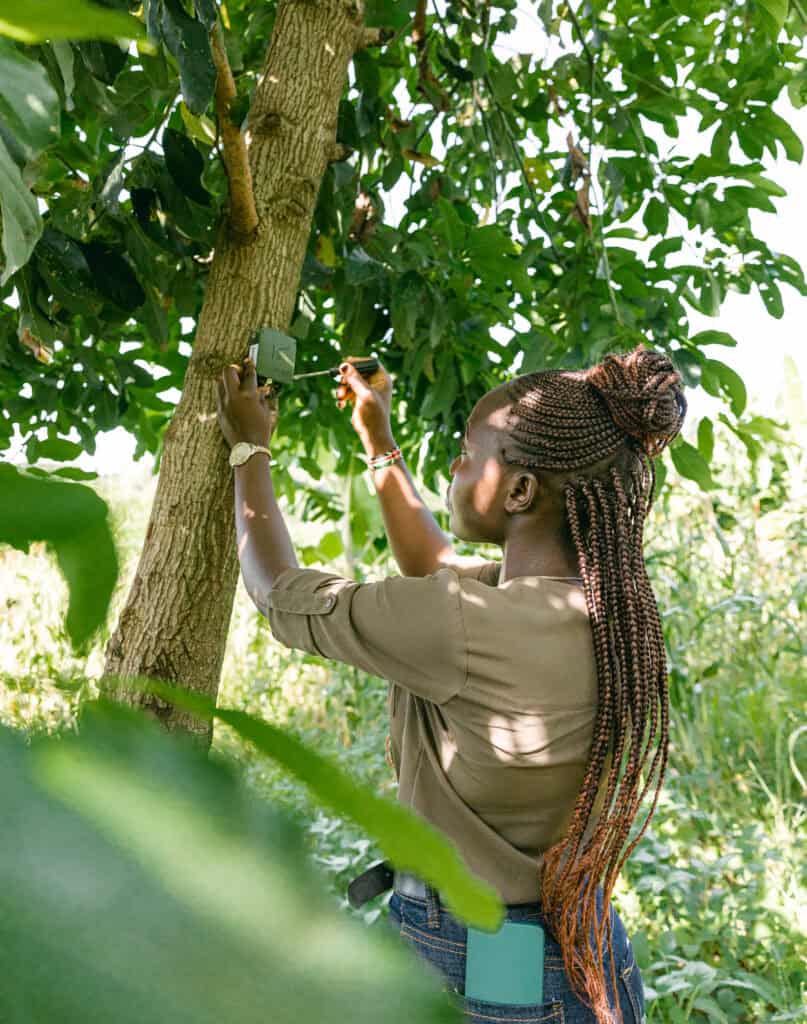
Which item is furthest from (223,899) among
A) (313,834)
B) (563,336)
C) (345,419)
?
(345,419)

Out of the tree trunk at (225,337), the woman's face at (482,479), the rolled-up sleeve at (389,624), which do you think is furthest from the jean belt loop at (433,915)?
the woman's face at (482,479)

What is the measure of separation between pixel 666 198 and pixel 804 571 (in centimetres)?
220

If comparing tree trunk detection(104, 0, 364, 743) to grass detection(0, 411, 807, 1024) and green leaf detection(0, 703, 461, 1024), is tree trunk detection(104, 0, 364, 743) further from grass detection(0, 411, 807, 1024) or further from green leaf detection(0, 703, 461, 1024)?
green leaf detection(0, 703, 461, 1024)

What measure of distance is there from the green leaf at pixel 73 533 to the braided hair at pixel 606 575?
1117 mm

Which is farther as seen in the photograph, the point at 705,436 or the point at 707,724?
the point at 707,724

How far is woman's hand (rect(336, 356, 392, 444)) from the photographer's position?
1.64 meters

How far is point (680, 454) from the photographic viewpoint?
5.33 feet

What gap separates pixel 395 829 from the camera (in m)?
0.10

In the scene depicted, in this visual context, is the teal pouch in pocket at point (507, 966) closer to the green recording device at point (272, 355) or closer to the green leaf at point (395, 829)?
the green recording device at point (272, 355)

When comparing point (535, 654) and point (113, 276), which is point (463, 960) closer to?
point (535, 654)

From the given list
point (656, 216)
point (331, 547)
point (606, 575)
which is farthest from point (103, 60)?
point (331, 547)

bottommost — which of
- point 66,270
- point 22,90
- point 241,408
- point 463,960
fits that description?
point 463,960

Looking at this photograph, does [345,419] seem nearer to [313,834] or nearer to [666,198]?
[666,198]

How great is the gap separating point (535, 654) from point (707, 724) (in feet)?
7.22
